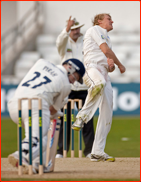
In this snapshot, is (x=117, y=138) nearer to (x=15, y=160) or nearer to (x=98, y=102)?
(x=98, y=102)

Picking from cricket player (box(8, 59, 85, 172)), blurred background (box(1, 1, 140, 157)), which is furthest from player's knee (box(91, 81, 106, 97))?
blurred background (box(1, 1, 140, 157))

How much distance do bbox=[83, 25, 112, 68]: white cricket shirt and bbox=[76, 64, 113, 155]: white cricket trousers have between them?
0.24 ft

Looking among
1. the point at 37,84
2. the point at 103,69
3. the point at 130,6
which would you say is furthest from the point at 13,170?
the point at 130,6

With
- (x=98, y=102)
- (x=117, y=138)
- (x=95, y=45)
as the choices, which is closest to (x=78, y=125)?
(x=98, y=102)

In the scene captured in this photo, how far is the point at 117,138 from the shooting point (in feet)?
24.5

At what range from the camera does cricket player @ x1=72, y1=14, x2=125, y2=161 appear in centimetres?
422

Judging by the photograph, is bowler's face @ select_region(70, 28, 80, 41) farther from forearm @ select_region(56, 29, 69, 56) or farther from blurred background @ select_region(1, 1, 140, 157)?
blurred background @ select_region(1, 1, 140, 157)

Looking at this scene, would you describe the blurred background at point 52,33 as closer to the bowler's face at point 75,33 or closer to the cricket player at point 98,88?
the bowler's face at point 75,33

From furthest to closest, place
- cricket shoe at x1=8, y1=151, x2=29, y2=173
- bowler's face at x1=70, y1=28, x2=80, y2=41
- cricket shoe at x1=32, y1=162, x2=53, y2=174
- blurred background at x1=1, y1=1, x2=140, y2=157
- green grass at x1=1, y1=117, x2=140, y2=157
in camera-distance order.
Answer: blurred background at x1=1, y1=1, x2=140, y2=157 → green grass at x1=1, y1=117, x2=140, y2=157 → bowler's face at x1=70, y1=28, x2=80, y2=41 → cricket shoe at x1=32, y1=162, x2=53, y2=174 → cricket shoe at x1=8, y1=151, x2=29, y2=173

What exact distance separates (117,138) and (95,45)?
3.42 meters

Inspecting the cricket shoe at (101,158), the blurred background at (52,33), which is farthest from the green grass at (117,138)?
the blurred background at (52,33)

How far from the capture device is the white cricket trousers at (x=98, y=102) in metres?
4.22

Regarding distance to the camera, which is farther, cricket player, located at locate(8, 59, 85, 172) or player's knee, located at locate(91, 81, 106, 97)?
player's knee, located at locate(91, 81, 106, 97)

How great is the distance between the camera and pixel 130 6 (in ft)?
50.3
